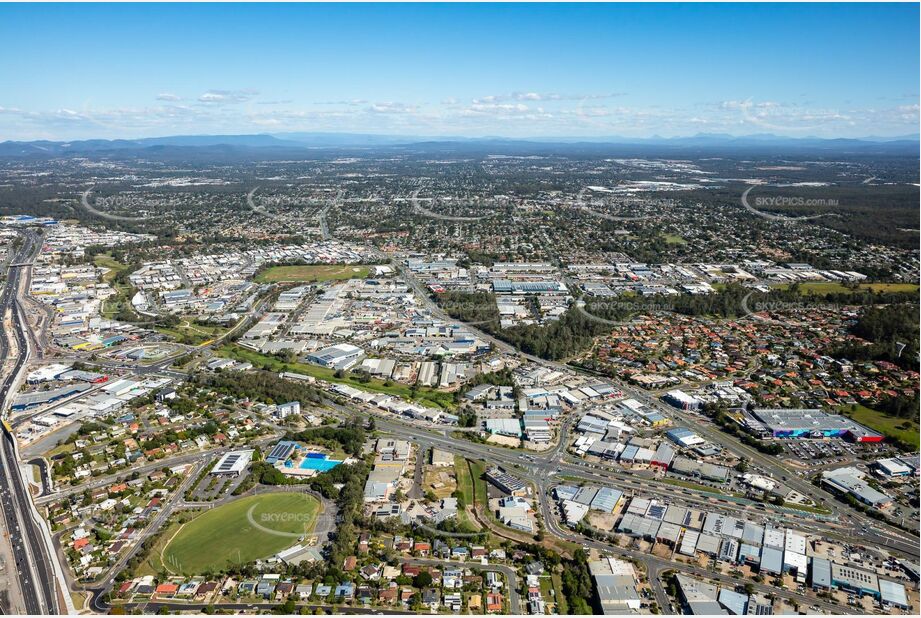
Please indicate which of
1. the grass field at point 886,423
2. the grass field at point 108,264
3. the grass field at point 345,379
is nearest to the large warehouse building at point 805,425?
the grass field at point 886,423

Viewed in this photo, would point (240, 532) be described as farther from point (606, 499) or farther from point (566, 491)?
point (606, 499)

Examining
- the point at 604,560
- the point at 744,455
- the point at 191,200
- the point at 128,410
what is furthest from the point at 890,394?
the point at 191,200

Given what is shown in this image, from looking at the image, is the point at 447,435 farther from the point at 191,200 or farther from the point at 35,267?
the point at 191,200

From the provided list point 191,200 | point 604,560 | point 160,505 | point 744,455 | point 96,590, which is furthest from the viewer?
point 191,200

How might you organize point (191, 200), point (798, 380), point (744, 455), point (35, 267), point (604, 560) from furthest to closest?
point (191, 200) < point (35, 267) < point (798, 380) < point (744, 455) < point (604, 560)

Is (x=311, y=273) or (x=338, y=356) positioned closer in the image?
(x=338, y=356)

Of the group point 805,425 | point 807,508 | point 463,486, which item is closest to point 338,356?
point 463,486

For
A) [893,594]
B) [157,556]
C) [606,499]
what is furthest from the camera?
[606,499]
